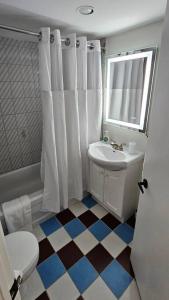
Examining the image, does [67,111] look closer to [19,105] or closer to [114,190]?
[19,105]

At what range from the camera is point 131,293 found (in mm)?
1247

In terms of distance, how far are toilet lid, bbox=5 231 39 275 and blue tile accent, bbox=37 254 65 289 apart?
13.8 inches

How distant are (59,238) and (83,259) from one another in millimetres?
339

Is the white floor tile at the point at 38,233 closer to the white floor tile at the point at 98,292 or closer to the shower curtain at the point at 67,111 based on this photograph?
the shower curtain at the point at 67,111

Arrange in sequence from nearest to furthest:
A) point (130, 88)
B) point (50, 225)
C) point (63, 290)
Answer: point (63, 290) → point (130, 88) → point (50, 225)

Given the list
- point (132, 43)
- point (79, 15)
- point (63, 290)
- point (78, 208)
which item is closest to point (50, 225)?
point (78, 208)

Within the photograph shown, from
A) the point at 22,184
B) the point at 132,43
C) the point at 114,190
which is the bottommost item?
the point at 22,184

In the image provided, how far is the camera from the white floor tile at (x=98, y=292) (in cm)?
123

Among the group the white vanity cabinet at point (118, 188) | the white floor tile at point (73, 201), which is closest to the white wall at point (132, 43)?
the white vanity cabinet at point (118, 188)

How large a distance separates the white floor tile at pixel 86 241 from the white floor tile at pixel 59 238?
0.11 m

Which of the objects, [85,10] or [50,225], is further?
[50,225]

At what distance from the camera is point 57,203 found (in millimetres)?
1867

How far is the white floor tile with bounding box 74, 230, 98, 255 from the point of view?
159 cm

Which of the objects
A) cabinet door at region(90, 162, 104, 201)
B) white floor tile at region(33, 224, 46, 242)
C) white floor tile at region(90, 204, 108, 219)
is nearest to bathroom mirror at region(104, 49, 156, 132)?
cabinet door at region(90, 162, 104, 201)
